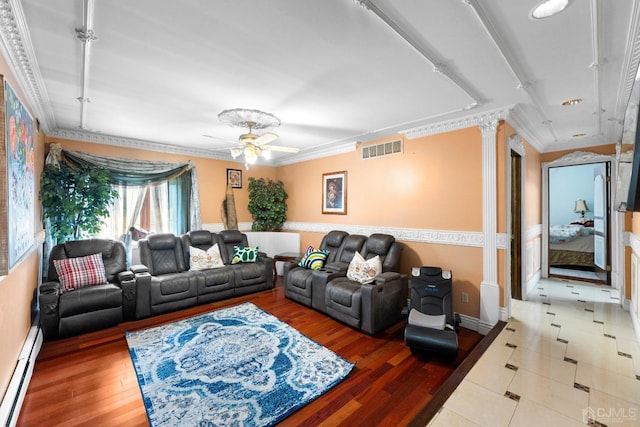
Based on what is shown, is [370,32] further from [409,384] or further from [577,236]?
[577,236]

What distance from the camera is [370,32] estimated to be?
1.78 meters

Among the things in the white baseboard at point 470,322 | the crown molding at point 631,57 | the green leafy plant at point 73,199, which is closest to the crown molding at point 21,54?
the green leafy plant at point 73,199

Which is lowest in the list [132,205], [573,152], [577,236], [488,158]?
[577,236]

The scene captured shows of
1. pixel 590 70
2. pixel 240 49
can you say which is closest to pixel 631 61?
pixel 590 70

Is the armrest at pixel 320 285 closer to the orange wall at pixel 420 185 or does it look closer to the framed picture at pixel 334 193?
the orange wall at pixel 420 185

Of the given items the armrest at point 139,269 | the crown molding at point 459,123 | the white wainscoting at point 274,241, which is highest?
the crown molding at point 459,123

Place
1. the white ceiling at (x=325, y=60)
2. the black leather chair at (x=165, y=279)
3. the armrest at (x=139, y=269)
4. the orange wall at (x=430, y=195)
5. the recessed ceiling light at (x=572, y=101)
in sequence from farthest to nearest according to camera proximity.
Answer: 1. the armrest at (x=139, y=269)
2. the black leather chair at (x=165, y=279)
3. the orange wall at (x=430, y=195)
4. the recessed ceiling light at (x=572, y=101)
5. the white ceiling at (x=325, y=60)

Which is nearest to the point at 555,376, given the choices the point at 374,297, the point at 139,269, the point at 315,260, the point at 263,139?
the point at 374,297

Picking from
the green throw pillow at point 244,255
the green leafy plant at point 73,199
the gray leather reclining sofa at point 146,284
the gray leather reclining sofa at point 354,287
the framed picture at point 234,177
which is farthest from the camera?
the framed picture at point 234,177

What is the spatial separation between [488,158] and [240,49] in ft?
9.67

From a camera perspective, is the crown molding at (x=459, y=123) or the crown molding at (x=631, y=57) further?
the crown molding at (x=459, y=123)

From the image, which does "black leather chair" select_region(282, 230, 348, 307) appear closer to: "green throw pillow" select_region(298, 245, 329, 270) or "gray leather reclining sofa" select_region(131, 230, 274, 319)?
"green throw pillow" select_region(298, 245, 329, 270)

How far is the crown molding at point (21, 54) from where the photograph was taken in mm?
1596

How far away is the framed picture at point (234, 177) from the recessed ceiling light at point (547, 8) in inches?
211
